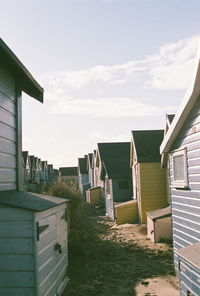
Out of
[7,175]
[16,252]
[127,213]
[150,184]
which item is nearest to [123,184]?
[127,213]

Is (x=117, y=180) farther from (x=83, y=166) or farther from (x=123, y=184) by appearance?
(x=83, y=166)

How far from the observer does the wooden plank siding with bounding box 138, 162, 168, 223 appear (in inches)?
784

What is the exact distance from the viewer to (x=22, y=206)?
5438 millimetres

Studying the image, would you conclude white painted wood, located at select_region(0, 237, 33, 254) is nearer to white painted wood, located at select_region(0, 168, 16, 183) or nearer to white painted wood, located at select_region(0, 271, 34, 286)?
white painted wood, located at select_region(0, 271, 34, 286)

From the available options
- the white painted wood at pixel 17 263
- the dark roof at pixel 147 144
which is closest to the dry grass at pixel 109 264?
the white painted wood at pixel 17 263

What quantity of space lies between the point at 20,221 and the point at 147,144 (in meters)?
16.7

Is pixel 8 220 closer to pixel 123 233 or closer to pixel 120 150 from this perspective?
pixel 123 233

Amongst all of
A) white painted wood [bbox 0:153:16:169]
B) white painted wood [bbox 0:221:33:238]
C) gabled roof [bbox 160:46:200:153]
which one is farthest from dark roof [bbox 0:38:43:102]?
gabled roof [bbox 160:46:200:153]

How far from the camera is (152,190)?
785 inches

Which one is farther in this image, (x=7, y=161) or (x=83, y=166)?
(x=83, y=166)

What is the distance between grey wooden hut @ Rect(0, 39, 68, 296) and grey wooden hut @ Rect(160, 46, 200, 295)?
2492mm

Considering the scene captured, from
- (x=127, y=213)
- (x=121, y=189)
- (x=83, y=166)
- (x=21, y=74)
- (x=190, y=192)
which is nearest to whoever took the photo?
(x=21, y=74)

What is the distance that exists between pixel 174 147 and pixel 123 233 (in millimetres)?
10191

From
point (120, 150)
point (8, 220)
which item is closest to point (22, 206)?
point (8, 220)
